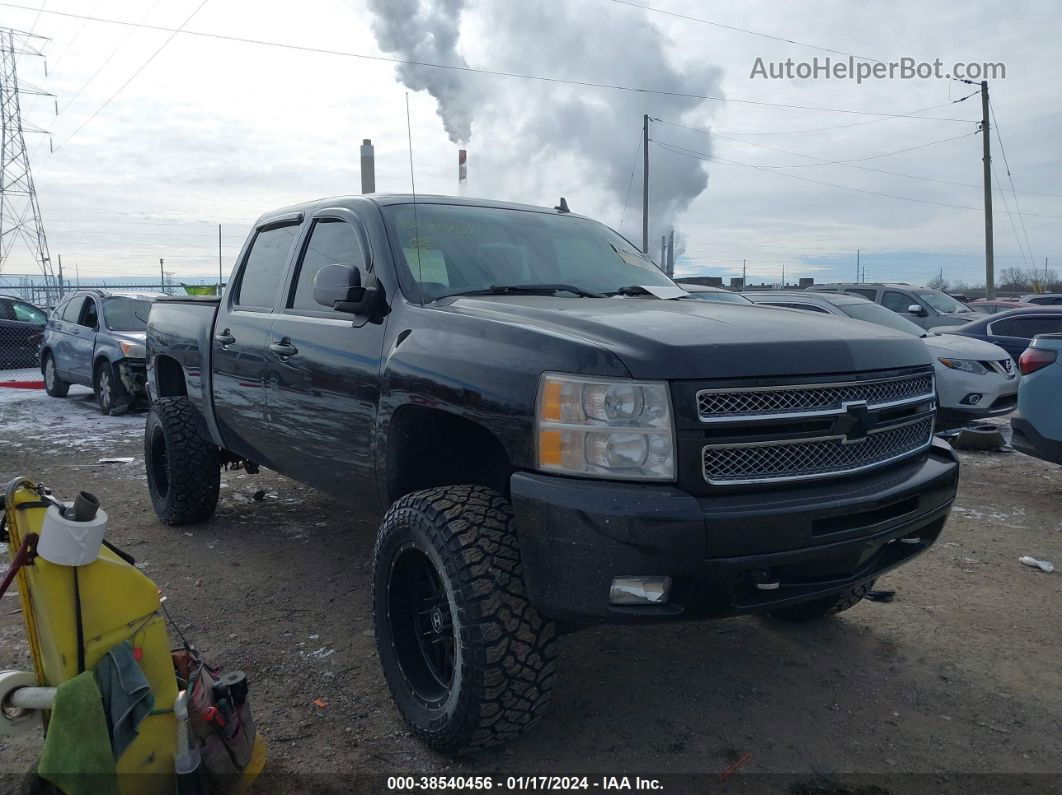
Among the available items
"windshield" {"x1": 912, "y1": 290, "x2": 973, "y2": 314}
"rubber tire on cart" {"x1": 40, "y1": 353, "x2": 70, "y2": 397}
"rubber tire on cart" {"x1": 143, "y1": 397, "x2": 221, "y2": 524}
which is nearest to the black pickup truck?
"rubber tire on cart" {"x1": 143, "y1": 397, "x2": 221, "y2": 524}

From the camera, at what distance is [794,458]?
8.43 ft

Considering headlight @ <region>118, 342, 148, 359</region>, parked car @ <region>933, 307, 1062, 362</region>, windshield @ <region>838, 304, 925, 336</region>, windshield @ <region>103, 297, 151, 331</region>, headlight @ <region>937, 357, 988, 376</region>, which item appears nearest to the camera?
headlight @ <region>937, 357, 988, 376</region>

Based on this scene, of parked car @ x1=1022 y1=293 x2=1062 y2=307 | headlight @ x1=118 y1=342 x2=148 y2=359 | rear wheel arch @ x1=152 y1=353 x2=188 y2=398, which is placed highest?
parked car @ x1=1022 y1=293 x2=1062 y2=307

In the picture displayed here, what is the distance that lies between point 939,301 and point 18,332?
16.8m

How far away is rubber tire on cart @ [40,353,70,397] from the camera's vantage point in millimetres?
12433

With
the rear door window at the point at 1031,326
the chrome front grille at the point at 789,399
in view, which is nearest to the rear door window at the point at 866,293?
the rear door window at the point at 1031,326

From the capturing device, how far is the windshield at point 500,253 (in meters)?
3.50

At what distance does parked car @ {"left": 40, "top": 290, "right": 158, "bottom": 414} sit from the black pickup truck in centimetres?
783

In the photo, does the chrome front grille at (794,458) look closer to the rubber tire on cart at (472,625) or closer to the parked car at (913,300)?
the rubber tire on cart at (472,625)

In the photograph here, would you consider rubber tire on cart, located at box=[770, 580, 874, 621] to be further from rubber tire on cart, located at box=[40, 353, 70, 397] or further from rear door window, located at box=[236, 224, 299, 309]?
rubber tire on cart, located at box=[40, 353, 70, 397]

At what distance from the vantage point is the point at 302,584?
Result: 446 cm

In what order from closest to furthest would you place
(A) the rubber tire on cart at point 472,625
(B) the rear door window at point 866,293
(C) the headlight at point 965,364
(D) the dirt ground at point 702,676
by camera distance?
(A) the rubber tire on cart at point 472,625
(D) the dirt ground at point 702,676
(C) the headlight at point 965,364
(B) the rear door window at point 866,293

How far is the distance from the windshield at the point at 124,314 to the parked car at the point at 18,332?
16.5 feet

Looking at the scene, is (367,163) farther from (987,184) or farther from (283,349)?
(987,184)
